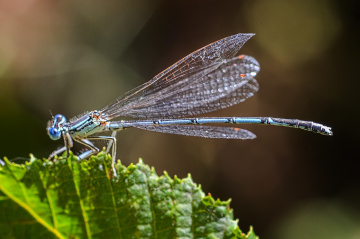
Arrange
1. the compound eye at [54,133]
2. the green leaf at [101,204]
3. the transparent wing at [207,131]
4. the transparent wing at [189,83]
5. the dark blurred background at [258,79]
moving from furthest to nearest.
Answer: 1. the dark blurred background at [258,79]
2. the transparent wing at [189,83]
3. the transparent wing at [207,131]
4. the compound eye at [54,133]
5. the green leaf at [101,204]

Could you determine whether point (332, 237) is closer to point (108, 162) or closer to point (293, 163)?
point (293, 163)

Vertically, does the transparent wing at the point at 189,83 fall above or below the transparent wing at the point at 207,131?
above

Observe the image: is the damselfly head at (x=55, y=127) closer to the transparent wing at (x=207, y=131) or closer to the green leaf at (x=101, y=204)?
the transparent wing at (x=207, y=131)

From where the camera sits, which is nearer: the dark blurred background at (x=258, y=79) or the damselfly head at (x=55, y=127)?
the damselfly head at (x=55, y=127)

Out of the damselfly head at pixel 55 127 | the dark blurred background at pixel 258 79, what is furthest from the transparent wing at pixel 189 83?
the dark blurred background at pixel 258 79

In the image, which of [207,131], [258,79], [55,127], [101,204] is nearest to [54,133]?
[55,127]

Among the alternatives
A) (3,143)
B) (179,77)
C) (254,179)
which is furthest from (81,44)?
(254,179)
